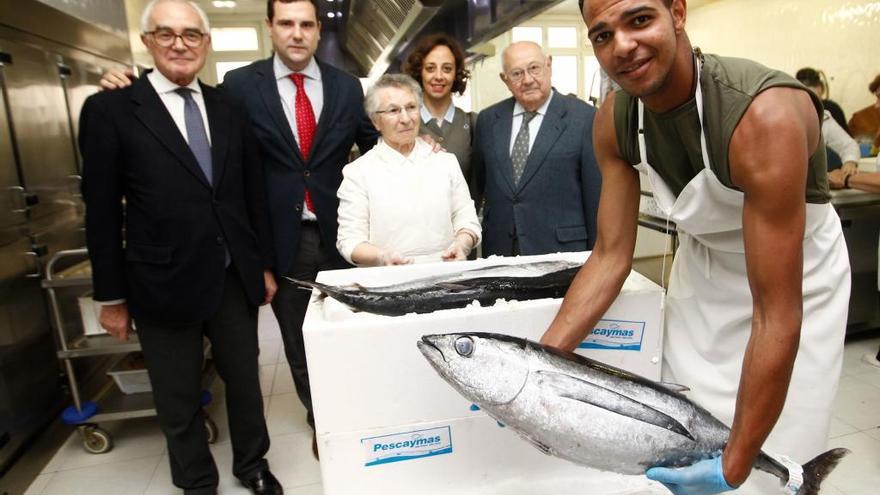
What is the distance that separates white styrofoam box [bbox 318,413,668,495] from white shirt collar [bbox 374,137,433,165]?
0.92 m

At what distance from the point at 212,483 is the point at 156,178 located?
1087mm

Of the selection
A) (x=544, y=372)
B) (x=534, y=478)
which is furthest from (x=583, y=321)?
(x=534, y=478)

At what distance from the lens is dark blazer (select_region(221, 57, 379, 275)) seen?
6.34 ft

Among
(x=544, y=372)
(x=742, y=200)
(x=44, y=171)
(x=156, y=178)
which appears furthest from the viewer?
(x=44, y=171)

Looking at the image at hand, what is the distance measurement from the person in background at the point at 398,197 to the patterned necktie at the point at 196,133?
432 mm

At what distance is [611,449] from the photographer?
0.84 meters

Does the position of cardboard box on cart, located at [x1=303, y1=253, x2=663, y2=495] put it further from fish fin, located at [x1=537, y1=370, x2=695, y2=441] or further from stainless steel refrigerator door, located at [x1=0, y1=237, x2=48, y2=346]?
stainless steel refrigerator door, located at [x1=0, y1=237, x2=48, y2=346]

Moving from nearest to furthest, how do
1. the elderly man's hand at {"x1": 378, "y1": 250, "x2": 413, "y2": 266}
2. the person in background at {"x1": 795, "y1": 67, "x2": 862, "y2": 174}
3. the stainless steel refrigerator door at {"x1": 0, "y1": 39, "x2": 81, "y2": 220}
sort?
the elderly man's hand at {"x1": 378, "y1": 250, "x2": 413, "y2": 266}, the stainless steel refrigerator door at {"x1": 0, "y1": 39, "x2": 81, "y2": 220}, the person in background at {"x1": 795, "y1": 67, "x2": 862, "y2": 174}

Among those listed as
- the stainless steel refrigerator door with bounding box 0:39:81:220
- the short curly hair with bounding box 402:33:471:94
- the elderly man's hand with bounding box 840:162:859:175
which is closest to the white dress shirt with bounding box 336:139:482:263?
the short curly hair with bounding box 402:33:471:94

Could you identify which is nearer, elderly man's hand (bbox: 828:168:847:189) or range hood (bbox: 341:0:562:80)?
range hood (bbox: 341:0:562:80)

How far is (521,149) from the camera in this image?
6.70 feet

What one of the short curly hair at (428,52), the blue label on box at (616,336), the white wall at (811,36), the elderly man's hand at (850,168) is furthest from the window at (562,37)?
the blue label on box at (616,336)

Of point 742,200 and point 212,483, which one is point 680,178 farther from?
point 212,483

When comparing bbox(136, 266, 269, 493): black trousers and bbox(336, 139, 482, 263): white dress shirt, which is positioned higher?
bbox(336, 139, 482, 263): white dress shirt
